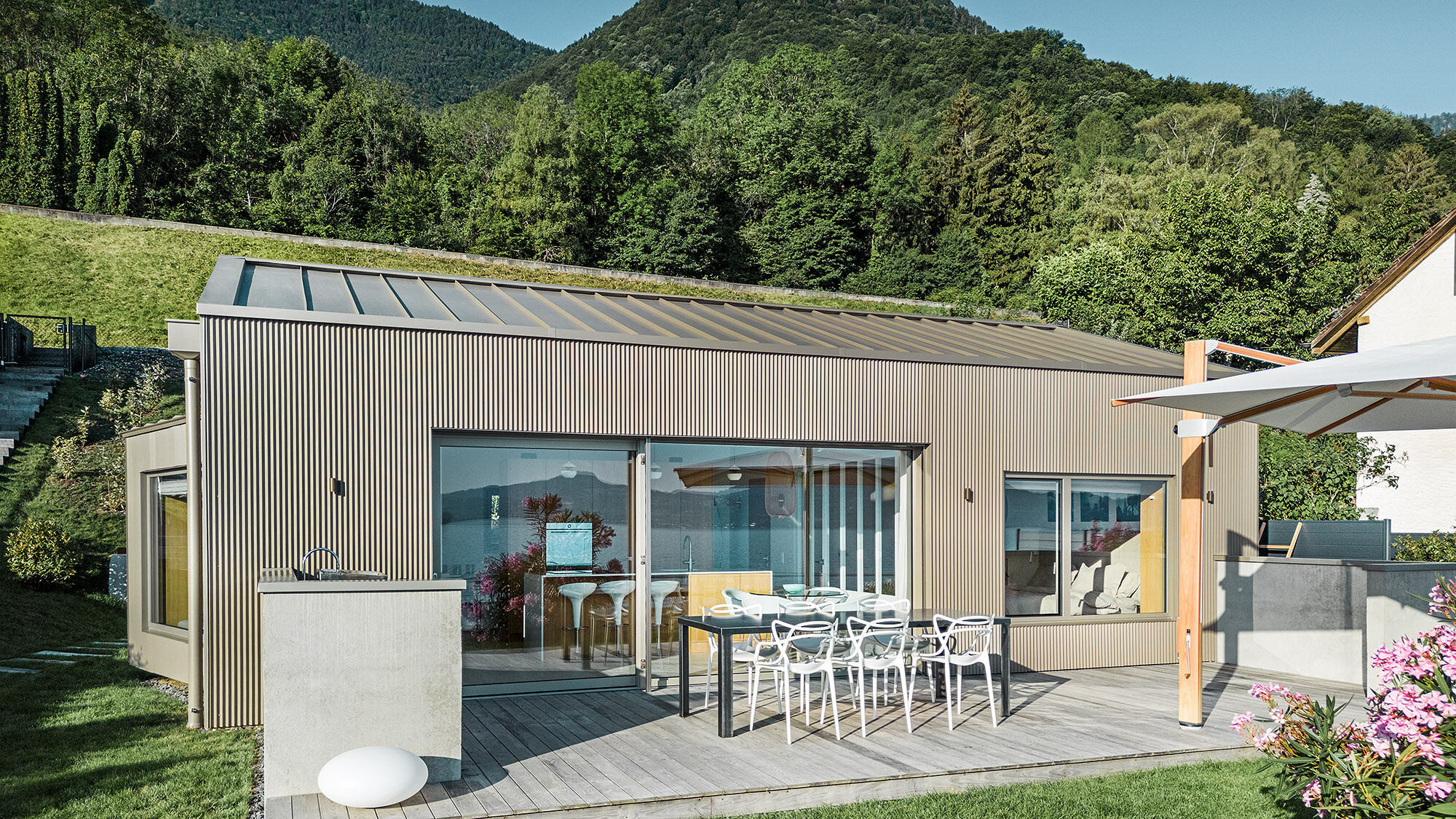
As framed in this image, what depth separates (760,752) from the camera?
647 centimetres

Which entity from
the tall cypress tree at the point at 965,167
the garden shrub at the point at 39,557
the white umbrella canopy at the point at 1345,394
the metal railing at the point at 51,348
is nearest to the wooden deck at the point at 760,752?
the white umbrella canopy at the point at 1345,394

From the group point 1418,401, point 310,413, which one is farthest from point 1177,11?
point 310,413

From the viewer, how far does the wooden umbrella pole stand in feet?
23.4

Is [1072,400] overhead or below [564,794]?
overhead

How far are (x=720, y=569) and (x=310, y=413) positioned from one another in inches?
141

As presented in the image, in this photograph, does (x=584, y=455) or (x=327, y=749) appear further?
(x=584, y=455)

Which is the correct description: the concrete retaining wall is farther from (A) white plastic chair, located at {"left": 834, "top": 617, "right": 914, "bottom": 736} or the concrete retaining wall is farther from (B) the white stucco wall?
(B) the white stucco wall

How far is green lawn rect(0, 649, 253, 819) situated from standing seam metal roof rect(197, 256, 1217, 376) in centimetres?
289

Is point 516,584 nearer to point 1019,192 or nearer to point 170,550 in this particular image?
point 170,550

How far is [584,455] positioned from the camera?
28.5 feet

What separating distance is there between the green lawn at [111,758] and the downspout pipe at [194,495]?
12.8 inches

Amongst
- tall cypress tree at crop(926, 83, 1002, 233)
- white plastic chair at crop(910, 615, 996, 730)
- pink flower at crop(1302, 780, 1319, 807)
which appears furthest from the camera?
tall cypress tree at crop(926, 83, 1002, 233)

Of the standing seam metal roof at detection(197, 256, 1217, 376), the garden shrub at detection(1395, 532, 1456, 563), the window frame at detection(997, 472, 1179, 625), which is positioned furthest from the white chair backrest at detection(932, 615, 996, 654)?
the garden shrub at detection(1395, 532, 1456, 563)

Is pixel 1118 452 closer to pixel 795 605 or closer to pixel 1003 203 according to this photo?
pixel 795 605
